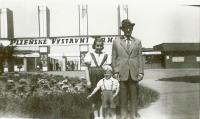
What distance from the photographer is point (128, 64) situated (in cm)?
359

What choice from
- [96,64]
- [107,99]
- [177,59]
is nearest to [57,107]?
[107,99]

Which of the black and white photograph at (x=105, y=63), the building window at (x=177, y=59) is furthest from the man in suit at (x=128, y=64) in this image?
the building window at (x=177, y=59)

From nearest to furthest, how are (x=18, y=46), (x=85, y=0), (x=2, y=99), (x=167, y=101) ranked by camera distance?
(x=85, y=0)
(x=2, y=99)
(x=167, y=101)
(x=18, y=46)

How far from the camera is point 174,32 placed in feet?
16.2

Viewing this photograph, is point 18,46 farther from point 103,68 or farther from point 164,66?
point 164,66

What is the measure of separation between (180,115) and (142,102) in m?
0.96

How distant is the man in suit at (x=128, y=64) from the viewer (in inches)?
142

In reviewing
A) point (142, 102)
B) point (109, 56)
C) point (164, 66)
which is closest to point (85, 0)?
point (109, 56)

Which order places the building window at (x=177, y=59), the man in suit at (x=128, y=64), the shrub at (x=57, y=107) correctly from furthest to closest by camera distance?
1. the building window at (x=177, y=59)
2. the shrub at (x=57, y=107)
3. the man in suit at (x=128, y=64)

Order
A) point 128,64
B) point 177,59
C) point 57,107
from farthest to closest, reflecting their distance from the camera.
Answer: point 177,59 < point 57,107 < point 128,64

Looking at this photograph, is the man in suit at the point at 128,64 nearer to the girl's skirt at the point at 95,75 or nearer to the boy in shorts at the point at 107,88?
the boy in shorts at the point at 107,88

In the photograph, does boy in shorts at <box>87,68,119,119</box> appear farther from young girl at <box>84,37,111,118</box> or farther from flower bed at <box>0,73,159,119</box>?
flower bed at <box>0,73,159,119</box>

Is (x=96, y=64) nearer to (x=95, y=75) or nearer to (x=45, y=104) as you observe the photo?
(x=95, y=75)

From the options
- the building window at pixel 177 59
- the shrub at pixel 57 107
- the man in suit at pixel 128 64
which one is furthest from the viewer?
the building window at pixel 177 59
